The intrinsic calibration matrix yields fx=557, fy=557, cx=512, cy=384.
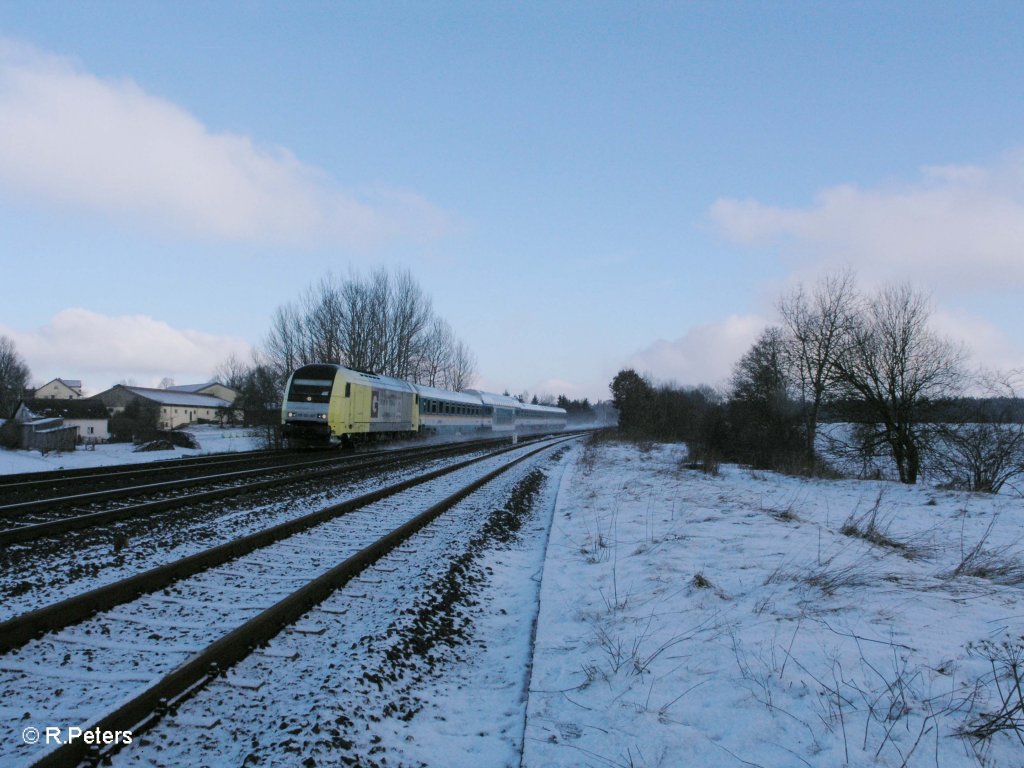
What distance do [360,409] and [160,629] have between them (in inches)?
731

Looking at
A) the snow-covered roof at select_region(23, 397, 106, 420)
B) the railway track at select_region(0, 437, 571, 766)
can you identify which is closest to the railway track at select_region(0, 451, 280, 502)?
the railway track at select_region(0, 437, 571, 766)

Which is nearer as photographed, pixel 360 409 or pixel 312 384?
pixel 312 384

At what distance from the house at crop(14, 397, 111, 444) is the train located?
49.6 m

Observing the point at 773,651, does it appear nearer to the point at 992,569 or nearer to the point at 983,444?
the point at 992,569

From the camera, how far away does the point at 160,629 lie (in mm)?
3904

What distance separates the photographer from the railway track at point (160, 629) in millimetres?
2828

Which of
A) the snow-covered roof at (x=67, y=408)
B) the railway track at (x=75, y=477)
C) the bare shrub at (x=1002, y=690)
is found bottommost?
the railway track at (x=75, y=477)

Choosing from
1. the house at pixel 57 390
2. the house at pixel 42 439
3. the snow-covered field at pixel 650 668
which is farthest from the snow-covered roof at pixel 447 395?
the house at pixel 57 390

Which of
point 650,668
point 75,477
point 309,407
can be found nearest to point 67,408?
point 309,407

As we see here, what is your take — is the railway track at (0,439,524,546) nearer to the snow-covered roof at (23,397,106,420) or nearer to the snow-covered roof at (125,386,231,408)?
the snow-covered roof at (23,397,106,420)

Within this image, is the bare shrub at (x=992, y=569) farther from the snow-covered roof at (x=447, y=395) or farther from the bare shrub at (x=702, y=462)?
the snow-covered roof at (x=447, y=395)

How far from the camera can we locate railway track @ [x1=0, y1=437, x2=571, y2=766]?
283 cm

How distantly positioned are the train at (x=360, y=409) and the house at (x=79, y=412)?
49.6 metres

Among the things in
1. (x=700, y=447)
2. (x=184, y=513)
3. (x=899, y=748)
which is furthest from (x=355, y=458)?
(x=899, y=748)
